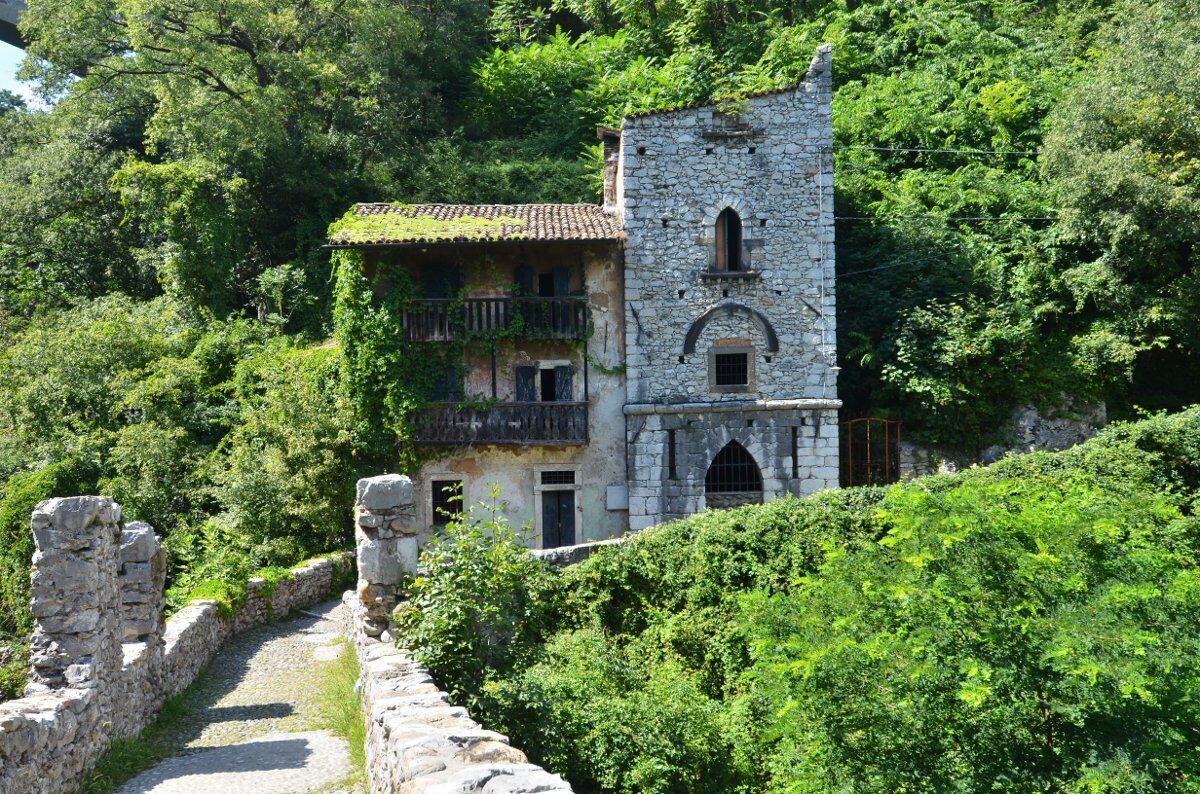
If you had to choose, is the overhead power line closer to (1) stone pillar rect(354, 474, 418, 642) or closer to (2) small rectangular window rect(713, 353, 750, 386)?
(2) small rectangular window rect(713, 353, 750, 386)

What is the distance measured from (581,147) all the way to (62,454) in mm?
16739

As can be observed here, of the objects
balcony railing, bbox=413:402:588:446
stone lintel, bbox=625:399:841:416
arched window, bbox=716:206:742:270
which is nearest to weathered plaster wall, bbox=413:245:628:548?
balcony railing, bbox=413:402:588:446

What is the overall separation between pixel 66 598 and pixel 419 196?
21.2 m

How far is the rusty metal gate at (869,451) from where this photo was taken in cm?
2436

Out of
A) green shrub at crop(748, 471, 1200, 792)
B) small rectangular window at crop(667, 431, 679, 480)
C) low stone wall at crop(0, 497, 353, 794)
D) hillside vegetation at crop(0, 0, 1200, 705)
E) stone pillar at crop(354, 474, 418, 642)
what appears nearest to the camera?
low stone wall at crop(0, 497, 353, 794)

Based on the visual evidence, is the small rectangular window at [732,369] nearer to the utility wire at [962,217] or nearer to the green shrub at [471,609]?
the utility wire at [962,217]

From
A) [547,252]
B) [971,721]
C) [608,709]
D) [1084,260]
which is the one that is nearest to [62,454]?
[547,252]

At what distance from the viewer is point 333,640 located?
16391 mm

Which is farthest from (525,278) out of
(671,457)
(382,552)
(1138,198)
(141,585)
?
→ (382,552)

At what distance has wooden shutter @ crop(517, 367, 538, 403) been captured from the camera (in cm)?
2397

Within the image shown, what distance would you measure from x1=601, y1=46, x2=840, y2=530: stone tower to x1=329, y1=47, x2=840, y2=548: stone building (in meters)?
0.03

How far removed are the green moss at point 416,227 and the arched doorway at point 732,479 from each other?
653 cm

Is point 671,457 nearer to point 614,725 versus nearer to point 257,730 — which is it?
point 614,725

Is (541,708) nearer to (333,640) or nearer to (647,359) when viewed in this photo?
(333,640)
